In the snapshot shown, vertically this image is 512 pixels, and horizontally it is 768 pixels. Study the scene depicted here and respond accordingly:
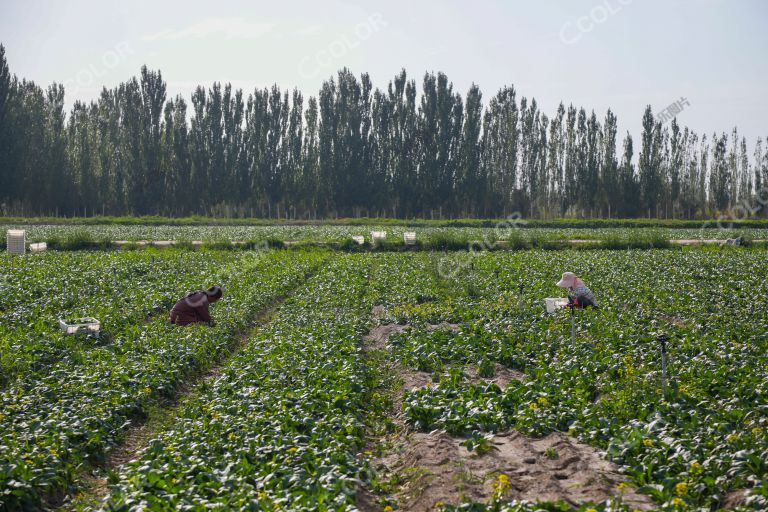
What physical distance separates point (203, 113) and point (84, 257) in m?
45.9

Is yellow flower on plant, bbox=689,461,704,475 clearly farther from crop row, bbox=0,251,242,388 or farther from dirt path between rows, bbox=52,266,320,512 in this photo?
crop row, bbox=0,251,242,388

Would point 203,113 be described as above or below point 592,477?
above

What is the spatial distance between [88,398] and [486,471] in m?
5.58

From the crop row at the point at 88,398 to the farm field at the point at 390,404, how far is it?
0.03 metres

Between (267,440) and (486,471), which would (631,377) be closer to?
(486,471)

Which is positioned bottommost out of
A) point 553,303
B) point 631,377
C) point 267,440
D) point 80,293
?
point 267,440

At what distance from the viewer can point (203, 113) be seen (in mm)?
72000

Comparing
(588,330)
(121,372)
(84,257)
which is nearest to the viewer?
(121,372)

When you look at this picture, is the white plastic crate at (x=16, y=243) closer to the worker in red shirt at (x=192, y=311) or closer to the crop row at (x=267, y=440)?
the worker in red shirt at (x=192, y=311)

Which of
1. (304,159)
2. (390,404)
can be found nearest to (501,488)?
(390,404)

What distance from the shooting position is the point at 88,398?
32.8 ft

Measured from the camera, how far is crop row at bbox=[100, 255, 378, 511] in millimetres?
6754

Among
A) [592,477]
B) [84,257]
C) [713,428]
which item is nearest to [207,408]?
[592,477]

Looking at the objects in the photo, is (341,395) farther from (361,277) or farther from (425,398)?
(361,277)
